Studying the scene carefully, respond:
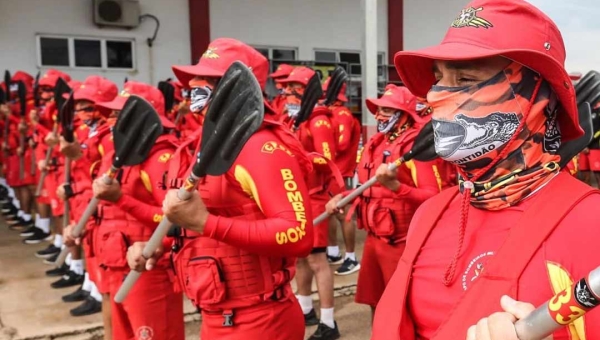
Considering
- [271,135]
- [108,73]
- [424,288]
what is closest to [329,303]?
[271,135]

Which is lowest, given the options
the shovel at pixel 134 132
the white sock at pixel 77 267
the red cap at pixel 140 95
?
the white sock at pixel 77 267

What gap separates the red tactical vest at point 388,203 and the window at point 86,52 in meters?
9.37

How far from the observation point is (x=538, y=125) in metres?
1.59

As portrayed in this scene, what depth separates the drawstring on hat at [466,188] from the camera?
5.16ft

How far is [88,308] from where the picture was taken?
19.7 feet


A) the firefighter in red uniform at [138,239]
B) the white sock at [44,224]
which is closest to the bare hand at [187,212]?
the firefighter in red uniform at [138,239]

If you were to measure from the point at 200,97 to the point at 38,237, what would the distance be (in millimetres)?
7346

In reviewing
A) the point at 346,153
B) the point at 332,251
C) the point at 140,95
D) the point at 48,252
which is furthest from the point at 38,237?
the point at 140,95

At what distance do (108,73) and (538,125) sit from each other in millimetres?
12043

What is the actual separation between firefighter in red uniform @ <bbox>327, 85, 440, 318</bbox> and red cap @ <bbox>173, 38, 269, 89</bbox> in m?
1.50

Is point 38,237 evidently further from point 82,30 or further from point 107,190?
point 107,190

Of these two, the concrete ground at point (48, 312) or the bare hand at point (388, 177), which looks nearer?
the bare hand at point (388, 177)

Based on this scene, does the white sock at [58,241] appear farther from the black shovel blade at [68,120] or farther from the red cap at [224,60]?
the red cap at [224,60]

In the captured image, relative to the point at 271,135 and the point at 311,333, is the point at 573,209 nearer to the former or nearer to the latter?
the point at 271,135
